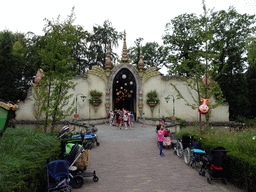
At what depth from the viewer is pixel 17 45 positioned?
2947 centimetres

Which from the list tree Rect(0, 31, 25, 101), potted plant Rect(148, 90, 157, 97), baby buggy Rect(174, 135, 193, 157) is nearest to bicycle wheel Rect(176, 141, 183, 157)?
baby buggy Rect(174, 135, 193, 157)

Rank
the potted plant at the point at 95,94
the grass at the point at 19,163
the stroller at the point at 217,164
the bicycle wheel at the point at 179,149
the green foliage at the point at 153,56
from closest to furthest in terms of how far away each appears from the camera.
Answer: the grass at the point at 19,163, the stroller at the point at 217,164, the bicycle wheel at the point at 179,149, the potted plant at the point at 95,94, the green foliage at the point at 153,56

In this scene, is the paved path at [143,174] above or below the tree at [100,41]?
below

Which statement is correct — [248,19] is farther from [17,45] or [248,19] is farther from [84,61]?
[17,45]

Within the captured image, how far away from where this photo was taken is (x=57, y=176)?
498 cm

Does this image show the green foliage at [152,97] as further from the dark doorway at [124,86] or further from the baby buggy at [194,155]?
the baby buggy at [194,155]

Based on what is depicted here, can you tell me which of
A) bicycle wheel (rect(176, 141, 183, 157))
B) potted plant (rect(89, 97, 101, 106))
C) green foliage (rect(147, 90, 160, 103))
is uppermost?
green foliage (rect(147, 90, 160, 103))

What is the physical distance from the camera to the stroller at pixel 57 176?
491cm

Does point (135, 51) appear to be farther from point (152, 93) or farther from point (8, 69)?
point (8, 69)

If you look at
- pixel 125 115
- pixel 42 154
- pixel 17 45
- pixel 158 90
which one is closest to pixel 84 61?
pixel 17 45

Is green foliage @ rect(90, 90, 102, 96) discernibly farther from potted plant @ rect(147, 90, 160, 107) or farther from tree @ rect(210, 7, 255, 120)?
tree @ rect(210, 7, 255, 120)

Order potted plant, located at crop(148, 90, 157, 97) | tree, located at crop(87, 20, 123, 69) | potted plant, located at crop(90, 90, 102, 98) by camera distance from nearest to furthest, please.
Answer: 1. potted plant, located at crop(90, 90, 102, 98)
2. potted plant, located at crop(148, 90, 157, 97)
3. tree, located at crop(87, 20, 123, 69)

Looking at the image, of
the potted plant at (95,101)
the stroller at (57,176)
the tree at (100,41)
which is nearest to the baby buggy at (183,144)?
the stroller at (57,176)

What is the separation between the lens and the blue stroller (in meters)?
4.91
